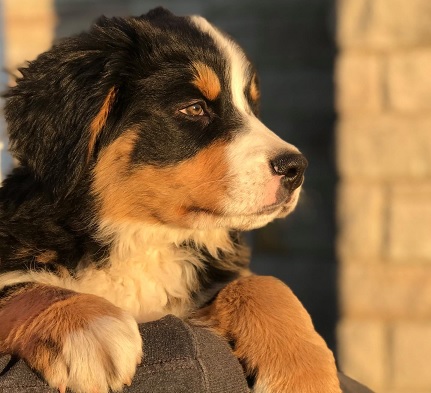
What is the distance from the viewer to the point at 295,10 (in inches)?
181

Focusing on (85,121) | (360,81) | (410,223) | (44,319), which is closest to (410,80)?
(360,81)

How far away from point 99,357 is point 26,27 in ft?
12.2

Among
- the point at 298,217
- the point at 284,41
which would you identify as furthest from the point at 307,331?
the point at 284,41

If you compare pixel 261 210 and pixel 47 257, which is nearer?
pixel 47 257

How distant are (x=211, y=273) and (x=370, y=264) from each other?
1.57m

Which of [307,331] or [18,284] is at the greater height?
[18,284]

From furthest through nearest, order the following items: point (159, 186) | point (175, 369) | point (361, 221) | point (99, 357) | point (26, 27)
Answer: point (26, 27) < point (361, 221) < point (159, 186) < point (99, 357) < point (175, 369)

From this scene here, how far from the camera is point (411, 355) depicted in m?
3.89

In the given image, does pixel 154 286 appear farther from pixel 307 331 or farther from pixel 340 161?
pixel 340 161

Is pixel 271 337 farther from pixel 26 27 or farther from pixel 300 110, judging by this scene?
pixel 26 27

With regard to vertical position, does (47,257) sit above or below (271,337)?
above

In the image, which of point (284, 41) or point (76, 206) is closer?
point (76, 206)

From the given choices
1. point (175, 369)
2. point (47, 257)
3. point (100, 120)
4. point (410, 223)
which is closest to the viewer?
point (175, 369)

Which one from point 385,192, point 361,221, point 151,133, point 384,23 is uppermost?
point 384,23
